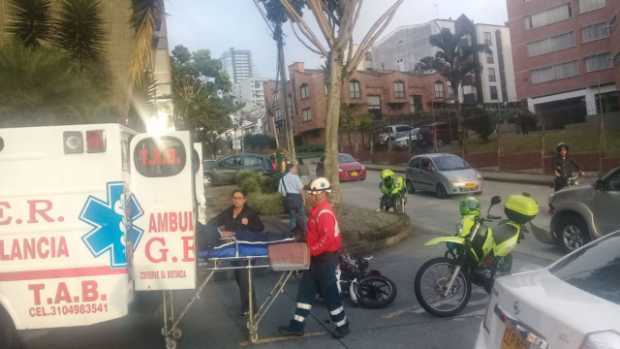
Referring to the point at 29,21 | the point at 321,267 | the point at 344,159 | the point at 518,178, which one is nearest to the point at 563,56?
the point at 344,159

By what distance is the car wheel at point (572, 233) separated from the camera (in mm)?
9164

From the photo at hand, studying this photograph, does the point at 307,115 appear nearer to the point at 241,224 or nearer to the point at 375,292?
the point at 241,224

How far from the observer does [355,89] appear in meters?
63.8

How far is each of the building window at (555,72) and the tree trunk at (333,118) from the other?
150 ft

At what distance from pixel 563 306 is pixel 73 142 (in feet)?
13.0

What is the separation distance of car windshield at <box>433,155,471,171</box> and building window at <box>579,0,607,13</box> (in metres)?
36.2

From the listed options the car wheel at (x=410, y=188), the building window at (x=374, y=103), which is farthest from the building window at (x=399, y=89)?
the car wheel at (x=410, y=188)

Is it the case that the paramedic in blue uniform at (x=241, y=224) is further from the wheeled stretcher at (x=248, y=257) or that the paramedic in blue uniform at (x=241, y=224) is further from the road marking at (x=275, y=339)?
the wheeled stretcher at (x=248, y=257)

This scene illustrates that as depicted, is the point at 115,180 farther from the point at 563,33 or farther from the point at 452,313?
the point at 563,33

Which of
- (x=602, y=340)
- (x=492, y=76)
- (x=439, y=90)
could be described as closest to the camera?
(x=602, y=340)

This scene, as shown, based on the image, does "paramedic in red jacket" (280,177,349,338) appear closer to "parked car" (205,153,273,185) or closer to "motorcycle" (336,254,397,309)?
"motorcycle" (336,254,397,309)

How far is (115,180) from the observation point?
5.10 m

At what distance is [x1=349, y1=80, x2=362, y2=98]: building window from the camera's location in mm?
63469

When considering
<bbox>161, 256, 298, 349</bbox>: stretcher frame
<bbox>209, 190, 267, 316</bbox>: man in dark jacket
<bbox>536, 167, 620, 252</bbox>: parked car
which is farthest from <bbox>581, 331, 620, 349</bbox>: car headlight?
<bbox>536, 167, 620, 252</bbox>: parked car
